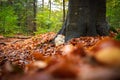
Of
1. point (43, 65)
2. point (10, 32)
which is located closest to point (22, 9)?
point (10, 32)

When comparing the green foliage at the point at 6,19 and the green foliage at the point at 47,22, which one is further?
the green foliage at the point at 47,22

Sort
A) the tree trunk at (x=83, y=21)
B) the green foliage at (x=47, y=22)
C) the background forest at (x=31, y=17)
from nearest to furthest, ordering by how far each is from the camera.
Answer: the tree trunk at (x=83, y=21) < the background forest at (x=31, y=17) < the green foliage at (x=47, y=22)

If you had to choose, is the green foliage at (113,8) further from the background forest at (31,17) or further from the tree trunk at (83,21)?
the tree trunk at (83,21)

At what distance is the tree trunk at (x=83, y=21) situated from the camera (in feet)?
26.0

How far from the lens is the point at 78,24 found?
7.98 meters

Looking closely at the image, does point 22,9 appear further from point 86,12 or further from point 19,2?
point 86,12

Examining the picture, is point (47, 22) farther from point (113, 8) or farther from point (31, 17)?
point (31, 17)

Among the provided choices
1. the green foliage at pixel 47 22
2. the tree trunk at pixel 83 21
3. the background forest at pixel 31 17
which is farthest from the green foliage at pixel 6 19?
the tree trunk at pixel 83 21

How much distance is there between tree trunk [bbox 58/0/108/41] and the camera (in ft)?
26.0

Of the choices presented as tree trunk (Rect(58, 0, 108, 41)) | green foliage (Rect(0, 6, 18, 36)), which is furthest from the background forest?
tree trunk (Rect(58, 0, 108, 41))

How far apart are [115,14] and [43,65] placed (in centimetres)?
1439

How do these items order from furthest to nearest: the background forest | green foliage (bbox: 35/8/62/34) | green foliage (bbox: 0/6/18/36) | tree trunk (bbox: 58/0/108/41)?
green foliage (bbox: 35/8/62/34) → green foliage (bbox: 0/6/18/36) → the background forest → tree trunk (bbox: 58/0/108/41)

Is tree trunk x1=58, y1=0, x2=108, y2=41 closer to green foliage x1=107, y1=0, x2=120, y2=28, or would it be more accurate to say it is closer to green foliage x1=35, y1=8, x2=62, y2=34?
green foliage x1=107, y1=0, x2=120, y2=28

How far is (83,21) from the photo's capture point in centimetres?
800
